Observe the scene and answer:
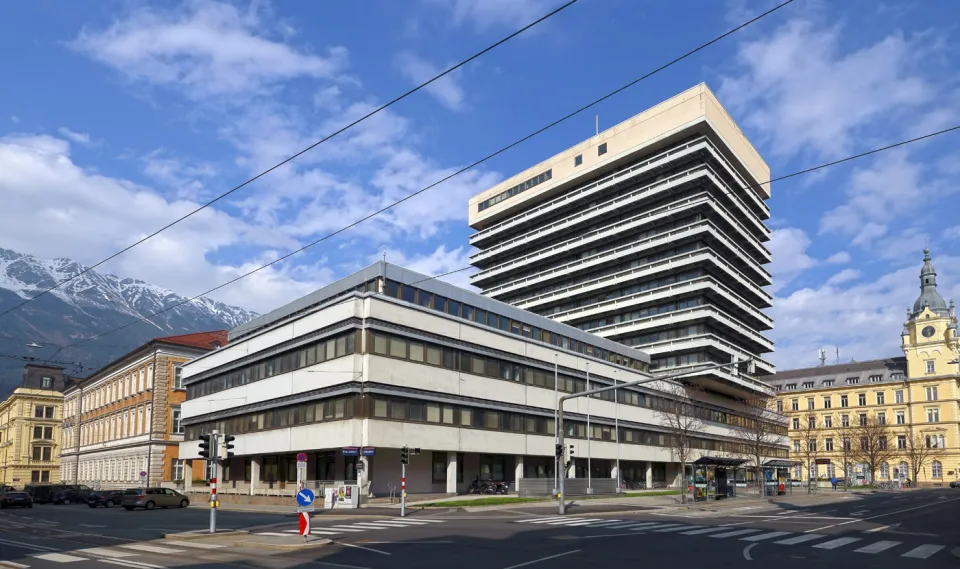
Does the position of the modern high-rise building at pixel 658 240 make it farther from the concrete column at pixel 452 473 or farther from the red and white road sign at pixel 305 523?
the red and white road sign at pixel 305 523

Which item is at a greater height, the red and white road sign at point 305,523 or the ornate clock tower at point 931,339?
the ornate clock tower at point 931,339

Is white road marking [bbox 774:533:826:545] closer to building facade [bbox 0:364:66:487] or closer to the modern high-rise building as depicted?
the modern high-rise building

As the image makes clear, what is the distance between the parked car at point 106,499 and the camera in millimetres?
57781

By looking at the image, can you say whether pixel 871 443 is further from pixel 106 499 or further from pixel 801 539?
pixel 106 499

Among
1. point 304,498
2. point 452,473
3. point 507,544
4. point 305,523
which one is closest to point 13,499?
point 452,473

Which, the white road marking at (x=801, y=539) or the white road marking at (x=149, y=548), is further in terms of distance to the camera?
the white road marking at (x=801, y=539)

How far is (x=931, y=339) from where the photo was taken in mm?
122750

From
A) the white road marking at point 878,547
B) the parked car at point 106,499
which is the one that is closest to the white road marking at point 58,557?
the white road marking at point 878,547

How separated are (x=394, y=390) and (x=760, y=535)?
26974 mm

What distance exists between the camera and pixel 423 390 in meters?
49.9

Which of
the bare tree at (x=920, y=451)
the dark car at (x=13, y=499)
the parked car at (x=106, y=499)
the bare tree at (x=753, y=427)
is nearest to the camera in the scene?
the dark car at (x=13, y=499)

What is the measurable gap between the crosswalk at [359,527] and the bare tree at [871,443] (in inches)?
3284

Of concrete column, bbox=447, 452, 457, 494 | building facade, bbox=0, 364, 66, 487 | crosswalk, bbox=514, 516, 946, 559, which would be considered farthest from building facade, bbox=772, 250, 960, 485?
building facade, bbox=0, 364, 66, 487

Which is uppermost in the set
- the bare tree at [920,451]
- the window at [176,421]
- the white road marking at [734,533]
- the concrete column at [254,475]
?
the window at [176,421]
